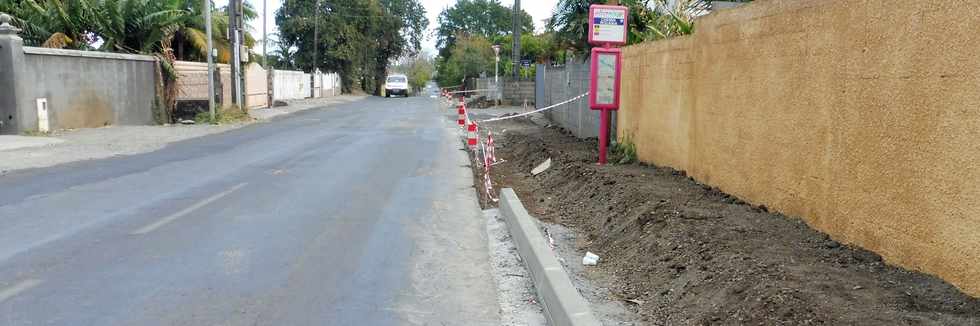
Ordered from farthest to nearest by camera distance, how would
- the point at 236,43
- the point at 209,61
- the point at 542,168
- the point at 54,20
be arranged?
the point at 236,43
the point at 209,61
the point at 54,20
the point at 542,168

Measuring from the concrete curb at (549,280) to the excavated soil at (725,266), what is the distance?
1.79ft

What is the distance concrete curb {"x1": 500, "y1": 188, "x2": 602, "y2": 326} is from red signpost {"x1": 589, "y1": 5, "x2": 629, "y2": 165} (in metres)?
4.28

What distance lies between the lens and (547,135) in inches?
739

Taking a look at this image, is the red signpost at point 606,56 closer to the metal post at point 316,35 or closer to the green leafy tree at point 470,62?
the green leafy tree at point 470,62

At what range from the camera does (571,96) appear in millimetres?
18562

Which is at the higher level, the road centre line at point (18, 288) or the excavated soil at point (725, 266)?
the excavated soil at point (725, 266)

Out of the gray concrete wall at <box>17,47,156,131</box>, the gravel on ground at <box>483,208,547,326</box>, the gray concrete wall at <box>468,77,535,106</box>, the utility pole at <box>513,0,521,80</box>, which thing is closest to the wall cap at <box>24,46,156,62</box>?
the gray concrete wall at <box>17,47,156,131</box>

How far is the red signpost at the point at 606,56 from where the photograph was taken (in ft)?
38.1

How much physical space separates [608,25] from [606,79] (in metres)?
0.81

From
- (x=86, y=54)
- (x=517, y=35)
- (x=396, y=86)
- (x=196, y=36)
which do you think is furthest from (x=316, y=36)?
(x=86, y=54)

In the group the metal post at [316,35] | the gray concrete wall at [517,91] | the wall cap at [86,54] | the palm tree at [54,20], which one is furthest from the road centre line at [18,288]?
the metal post at [316,35]

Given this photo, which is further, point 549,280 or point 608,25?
point 608,25

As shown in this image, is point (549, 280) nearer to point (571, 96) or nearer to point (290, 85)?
point (571, 96)

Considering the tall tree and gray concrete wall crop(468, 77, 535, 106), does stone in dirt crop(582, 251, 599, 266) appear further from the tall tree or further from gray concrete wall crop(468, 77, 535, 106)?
the tall tree
